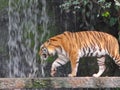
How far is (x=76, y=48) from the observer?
19.9ft

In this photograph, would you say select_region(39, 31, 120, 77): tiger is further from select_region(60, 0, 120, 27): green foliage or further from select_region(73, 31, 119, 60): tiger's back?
select_region(60, 0, 120, 27): green foliage

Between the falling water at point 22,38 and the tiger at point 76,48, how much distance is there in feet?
5.20

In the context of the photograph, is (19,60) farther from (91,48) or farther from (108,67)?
(91,48)

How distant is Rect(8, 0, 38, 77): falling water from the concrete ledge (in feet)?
7.78

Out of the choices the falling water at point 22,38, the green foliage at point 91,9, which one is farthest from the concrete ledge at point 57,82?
the falling water at point 22,38

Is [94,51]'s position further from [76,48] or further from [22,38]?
[22,38]

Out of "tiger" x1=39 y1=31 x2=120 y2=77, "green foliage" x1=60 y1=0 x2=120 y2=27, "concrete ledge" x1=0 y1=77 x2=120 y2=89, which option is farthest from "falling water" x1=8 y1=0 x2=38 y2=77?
"concrete ledge" x1=0 y1=77 x2=120 y2=89

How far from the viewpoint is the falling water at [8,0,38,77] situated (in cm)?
772

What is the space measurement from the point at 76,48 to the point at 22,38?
1921mm

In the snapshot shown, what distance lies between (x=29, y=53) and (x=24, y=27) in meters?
0.44

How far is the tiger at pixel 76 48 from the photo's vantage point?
600 cm

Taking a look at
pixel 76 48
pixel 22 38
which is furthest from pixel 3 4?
pixel 76 48

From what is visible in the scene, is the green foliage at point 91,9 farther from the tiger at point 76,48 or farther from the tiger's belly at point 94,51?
the tiger's belly at point 94,51

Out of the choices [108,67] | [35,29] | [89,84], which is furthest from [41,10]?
[89,84]
